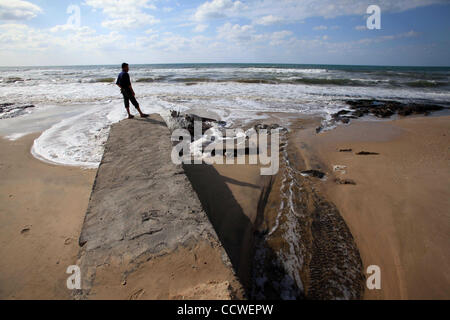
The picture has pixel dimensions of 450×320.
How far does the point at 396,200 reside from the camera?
303 centimetres

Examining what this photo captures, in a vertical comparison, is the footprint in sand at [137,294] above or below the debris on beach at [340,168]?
below

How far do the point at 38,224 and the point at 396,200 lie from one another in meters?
4.79

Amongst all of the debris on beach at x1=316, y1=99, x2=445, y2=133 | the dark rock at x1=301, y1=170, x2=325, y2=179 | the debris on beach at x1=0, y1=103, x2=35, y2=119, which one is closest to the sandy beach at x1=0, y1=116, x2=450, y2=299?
the dark rock at x1=301, y1=170, x2=325, y2=179

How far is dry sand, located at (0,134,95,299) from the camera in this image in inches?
75.4

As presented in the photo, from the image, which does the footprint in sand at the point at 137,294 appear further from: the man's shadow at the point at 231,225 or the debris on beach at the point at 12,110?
the debris on beach at the point at 12,110

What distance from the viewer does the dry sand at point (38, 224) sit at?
192 cm

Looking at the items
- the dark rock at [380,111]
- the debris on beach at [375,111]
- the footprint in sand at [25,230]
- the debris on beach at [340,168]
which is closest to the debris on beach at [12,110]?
the footprint in sand at [25,230]

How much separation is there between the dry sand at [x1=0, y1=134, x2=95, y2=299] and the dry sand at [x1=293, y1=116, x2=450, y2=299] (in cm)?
296

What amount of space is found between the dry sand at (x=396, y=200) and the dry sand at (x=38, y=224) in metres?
2.96

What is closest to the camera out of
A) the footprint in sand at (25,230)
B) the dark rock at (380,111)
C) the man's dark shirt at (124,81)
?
the footprint in sand at (25,230)

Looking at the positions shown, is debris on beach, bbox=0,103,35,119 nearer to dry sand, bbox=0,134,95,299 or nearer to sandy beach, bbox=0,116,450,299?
sandy beach, bbox=0,116,450,299

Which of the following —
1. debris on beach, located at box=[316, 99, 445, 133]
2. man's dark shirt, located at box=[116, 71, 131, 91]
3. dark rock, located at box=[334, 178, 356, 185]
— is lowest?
dark rock, located at box=[334, 178, 356, 185]

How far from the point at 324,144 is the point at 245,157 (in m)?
2.15
